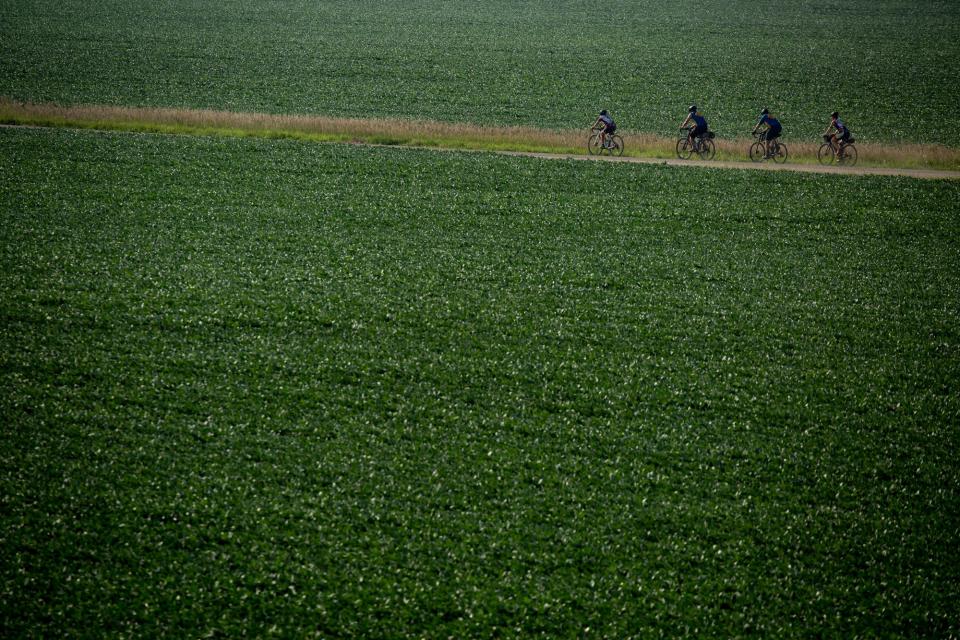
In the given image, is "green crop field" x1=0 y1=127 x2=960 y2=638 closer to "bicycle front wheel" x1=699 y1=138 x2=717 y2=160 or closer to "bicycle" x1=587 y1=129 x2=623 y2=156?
"bicycle front wheel" x1=699 y1=138 x2=717 y2=160

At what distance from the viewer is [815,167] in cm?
3111

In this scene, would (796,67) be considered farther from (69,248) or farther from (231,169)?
(69,248)

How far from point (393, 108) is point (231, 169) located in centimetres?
1627

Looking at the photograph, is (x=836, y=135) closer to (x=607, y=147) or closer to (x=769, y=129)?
(x=769, y=129)

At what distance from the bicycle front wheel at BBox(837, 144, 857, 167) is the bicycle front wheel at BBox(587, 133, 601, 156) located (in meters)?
9.95

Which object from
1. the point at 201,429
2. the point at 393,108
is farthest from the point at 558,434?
the point at 393,108

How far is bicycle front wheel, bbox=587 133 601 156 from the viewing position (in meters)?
32.6

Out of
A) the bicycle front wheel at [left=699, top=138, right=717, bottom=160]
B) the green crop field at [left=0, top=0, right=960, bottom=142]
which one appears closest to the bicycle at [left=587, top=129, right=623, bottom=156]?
the bicycle front wheel at [left=699, top=138, right=717, bottom=160]

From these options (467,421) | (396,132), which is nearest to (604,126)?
(396,132)

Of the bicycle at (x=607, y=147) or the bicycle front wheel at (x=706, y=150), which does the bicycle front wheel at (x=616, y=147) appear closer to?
the bicycle at (x=607, y=147)

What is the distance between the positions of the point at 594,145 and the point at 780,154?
7787 mm

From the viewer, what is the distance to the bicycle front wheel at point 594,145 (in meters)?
32.6

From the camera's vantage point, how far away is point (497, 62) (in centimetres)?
5394

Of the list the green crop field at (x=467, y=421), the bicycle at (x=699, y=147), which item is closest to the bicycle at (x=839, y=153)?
the bicycle at (x=699, y=147)
